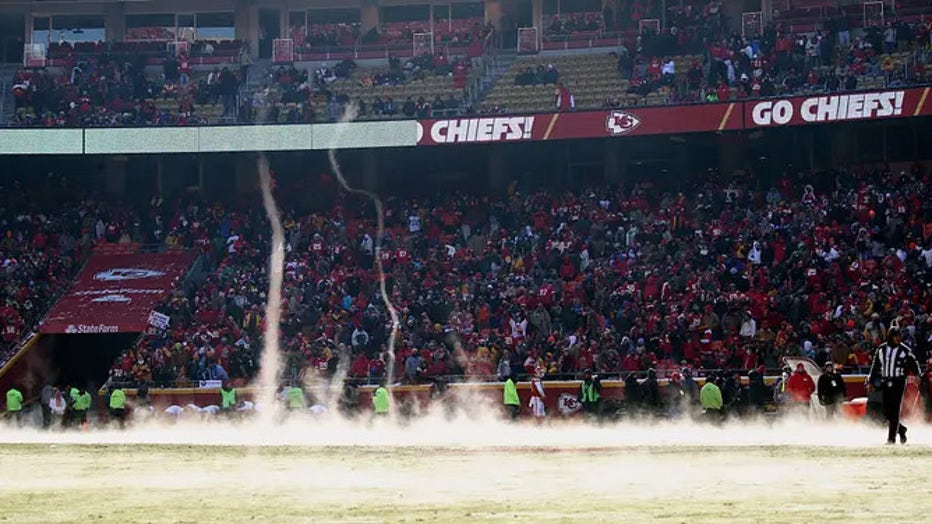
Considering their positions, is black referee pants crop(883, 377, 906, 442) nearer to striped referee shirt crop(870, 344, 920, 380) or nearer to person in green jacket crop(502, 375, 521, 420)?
striped referee shirt crop(870, 344, 920, 380)

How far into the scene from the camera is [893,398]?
1856 cm

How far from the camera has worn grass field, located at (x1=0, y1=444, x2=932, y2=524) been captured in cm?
1210

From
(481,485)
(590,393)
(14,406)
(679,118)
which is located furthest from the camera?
(679,118)

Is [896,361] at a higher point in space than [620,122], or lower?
lower

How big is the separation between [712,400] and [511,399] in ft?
15.0

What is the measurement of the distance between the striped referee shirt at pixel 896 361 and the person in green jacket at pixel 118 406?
18.3 meters

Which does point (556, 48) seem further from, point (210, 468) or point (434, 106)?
point (210, 468)

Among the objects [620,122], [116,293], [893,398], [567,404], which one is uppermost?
[620,122]

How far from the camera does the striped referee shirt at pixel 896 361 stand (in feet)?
60.1

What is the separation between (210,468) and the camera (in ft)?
58.2

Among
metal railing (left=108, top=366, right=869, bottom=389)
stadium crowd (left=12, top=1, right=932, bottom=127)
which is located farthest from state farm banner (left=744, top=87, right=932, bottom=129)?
metal railing (left=108, top=366, right=869, bottom=389)

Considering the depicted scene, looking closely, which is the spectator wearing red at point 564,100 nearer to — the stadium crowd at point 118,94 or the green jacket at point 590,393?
the stadium crowd at point 118,94

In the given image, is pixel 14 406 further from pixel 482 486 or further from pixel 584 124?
pixel 482 486

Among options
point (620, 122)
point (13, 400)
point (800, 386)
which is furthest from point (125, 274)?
point (800, 386)
